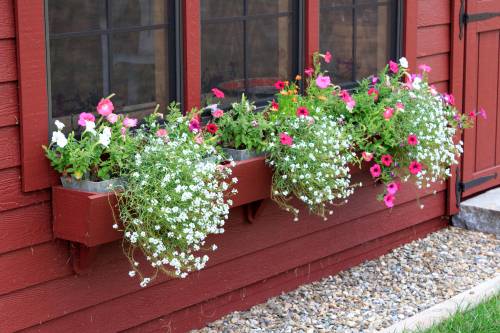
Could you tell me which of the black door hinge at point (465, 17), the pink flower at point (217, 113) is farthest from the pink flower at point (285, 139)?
the black door hinge at point (465, 17)

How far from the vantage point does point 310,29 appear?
5.08 metres

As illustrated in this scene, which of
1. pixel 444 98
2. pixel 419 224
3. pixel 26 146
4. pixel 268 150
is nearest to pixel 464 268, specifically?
pixel 419 224

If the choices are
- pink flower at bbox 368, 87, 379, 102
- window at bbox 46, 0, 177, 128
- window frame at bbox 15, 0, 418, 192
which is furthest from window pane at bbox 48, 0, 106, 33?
pink flower at bbox 368, 87, 379, 102

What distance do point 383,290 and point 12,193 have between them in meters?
2.32

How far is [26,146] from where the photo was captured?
381 cm

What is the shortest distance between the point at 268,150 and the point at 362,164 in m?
0.80

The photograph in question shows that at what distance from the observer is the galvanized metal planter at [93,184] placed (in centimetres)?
386

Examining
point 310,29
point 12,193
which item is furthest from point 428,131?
point 12,193

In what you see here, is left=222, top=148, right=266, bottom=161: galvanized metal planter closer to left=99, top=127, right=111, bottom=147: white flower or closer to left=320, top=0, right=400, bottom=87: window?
left=99, top=127, right=111, bottom=147: white flower

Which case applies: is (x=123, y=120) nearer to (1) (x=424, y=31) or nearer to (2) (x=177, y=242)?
(2) (x=177, y=242)

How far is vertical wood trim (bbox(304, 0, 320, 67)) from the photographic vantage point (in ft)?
16.6

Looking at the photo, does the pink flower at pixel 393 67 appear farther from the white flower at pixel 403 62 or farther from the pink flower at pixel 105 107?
the pink flower at pixel 105 107

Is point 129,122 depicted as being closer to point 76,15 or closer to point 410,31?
point 76,15

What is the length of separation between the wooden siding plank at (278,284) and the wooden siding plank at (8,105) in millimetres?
1139
